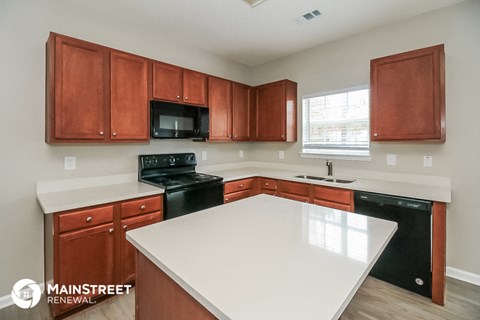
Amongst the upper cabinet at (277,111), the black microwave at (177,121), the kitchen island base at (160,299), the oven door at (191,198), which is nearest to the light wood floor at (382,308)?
the oven door at (191,198)

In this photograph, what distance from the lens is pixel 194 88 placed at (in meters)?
3.02

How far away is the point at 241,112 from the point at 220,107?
0.45 meters

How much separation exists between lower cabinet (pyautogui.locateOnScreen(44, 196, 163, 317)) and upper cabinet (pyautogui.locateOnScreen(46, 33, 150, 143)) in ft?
2.34

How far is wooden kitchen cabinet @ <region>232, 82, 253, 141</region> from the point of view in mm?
3594

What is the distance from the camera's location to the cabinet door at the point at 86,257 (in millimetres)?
1816

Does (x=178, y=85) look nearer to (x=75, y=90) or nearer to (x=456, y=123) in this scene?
(x=75, y=90)

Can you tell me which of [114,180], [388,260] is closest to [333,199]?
[388,260]

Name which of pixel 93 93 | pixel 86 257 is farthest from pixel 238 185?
pixel 93 93

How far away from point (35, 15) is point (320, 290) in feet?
10.0

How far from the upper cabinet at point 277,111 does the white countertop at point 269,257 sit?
2.18 m

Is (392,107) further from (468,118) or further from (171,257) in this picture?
(171,257)

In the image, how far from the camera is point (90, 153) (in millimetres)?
2480

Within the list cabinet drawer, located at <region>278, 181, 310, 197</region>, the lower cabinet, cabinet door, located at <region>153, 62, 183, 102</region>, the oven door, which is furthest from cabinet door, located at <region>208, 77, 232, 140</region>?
the lower cabinet

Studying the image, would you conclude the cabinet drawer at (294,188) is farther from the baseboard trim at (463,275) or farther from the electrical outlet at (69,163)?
the electrical outlet at (69,163)
